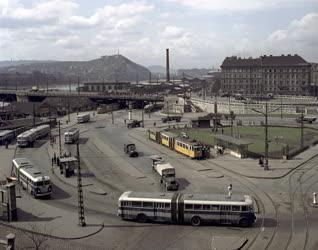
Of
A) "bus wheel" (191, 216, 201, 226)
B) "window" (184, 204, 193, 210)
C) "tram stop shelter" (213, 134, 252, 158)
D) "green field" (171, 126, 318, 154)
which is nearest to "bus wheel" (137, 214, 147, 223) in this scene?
"window" (184, 204, 193, 210)

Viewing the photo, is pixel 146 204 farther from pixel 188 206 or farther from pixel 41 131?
pixel 41 131

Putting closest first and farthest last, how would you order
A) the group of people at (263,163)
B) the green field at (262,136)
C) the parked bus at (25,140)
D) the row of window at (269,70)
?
the group of people at (263,163)
the green field at (262,136)
the parked bus at (25,140)
the row of window at (269,70)

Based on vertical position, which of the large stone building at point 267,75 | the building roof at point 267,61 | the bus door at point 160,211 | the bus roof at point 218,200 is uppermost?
the building roof at point 267,61

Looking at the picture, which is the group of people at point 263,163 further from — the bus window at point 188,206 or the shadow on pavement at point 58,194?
the shadow on pavement at point 58,194

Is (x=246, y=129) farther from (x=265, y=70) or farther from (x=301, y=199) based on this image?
(x=265, y=70)

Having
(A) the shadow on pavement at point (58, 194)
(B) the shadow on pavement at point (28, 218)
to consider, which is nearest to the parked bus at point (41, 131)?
(A) the shadow on pavement at point (58, 194)

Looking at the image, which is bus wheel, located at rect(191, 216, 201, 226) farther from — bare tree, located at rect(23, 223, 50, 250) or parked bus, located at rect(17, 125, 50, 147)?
parked bus, located at rect(17, 125, 50, 147)
